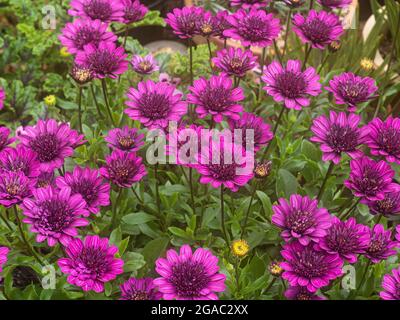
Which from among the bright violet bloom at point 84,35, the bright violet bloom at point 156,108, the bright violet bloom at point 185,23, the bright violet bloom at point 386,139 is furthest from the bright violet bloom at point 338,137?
the bright violet bloom at point 84,35

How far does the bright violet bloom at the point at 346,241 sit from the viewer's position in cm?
96

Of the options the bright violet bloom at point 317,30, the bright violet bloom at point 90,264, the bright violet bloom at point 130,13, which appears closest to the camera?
the bright violet bloom at point 90,264

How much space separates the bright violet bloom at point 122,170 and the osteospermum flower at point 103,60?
22 centimetres

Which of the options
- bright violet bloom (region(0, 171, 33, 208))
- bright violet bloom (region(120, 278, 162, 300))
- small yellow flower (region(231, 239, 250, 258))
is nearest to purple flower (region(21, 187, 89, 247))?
bright violet bloom (region(0, 171, 33, 208))

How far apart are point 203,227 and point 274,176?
254mm

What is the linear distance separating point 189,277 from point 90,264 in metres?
0.17

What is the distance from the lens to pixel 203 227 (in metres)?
1.22

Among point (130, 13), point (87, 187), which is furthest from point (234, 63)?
point (87, 187)

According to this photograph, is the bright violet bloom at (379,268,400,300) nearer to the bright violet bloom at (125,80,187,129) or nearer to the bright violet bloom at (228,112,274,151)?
the bright violet bloom at (228,112,274,151)

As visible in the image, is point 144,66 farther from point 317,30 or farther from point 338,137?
point 338,137

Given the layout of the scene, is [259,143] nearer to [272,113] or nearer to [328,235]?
[328,235]

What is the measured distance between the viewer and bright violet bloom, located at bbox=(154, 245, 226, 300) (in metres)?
0.92

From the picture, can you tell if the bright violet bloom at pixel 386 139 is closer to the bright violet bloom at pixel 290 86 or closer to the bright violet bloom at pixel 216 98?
the bright violet bloom at pixel 290 86

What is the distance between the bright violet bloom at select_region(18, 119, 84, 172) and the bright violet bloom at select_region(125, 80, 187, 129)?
0.13 meters
